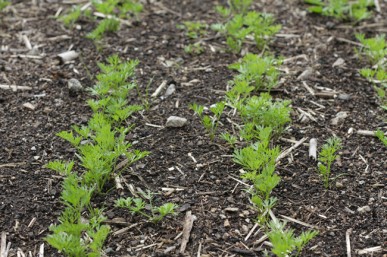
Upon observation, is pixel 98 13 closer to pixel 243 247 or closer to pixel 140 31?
pixel 140 31

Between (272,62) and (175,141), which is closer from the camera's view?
(175,141)

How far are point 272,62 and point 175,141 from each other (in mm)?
918

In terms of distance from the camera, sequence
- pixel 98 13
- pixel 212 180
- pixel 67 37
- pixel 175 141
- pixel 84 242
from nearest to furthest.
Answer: pixel 84 242 < pixel 212 180 < pixel 175 141 < pixel 67 37 < pixel 98 13

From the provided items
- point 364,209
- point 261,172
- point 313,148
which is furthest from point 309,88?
point 364,209

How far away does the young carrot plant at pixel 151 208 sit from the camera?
3.10 m

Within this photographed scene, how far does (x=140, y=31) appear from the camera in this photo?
4934mm

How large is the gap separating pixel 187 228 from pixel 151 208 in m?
0.22

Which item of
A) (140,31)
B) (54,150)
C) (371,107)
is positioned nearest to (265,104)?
(371,107)

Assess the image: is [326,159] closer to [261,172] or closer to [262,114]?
[261,172]

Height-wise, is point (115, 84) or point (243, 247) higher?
point (115, 84)

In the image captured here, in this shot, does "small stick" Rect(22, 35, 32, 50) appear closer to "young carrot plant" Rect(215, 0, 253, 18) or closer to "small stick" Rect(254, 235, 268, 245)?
"young carrot plant" Rect(215, 0, 253, 18)

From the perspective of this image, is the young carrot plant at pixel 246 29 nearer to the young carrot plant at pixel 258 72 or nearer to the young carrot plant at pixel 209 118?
the young carrot plant at pixel 258 72

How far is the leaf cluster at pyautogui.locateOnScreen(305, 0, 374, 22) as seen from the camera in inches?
196

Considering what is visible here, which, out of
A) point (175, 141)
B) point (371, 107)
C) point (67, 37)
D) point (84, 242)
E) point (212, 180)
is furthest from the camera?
point (67, 37)
